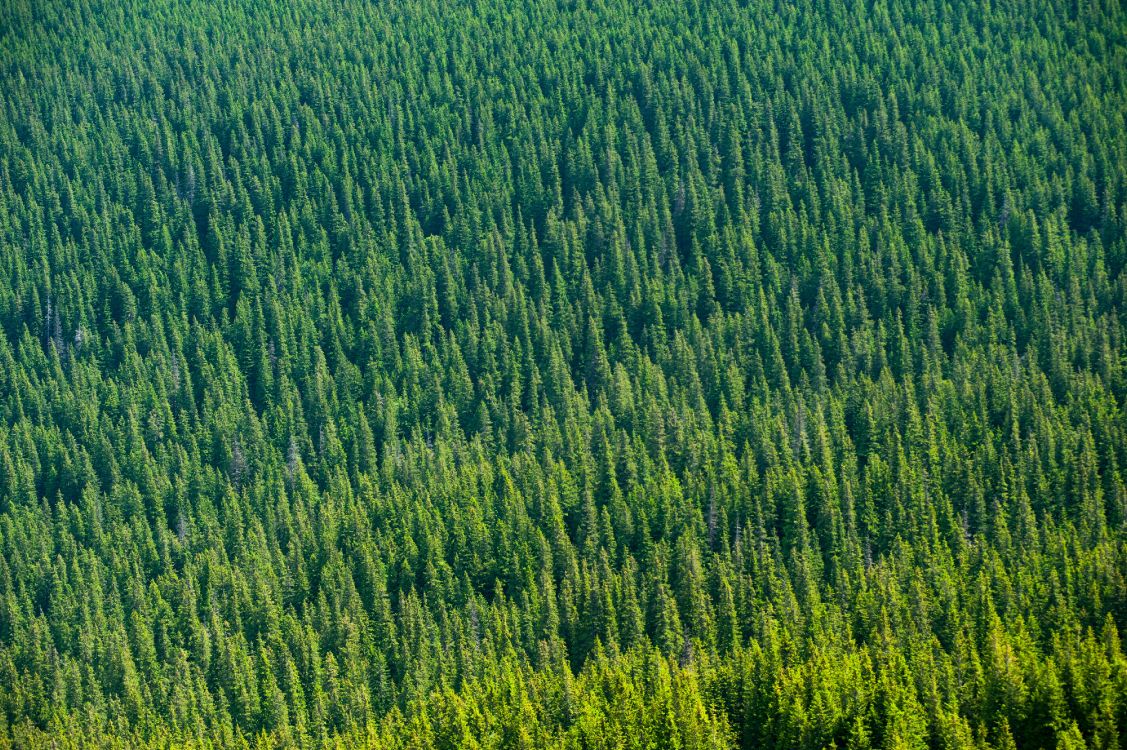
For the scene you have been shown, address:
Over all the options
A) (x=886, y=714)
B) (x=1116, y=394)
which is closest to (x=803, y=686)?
(x=886, y=714)

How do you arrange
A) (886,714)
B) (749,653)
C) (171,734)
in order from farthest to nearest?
(171,734) → (749,653) → (886,714)

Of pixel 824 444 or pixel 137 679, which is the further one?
pixel 824 444

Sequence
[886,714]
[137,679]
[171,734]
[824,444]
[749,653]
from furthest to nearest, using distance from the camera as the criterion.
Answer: [824,444], [137,679], [171,734], [749,653], [886,714]

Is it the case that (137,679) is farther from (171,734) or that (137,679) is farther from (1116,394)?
(1116,394)

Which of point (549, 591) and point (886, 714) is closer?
point (886, 714)

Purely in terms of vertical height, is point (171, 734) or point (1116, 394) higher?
point (1116, 394)

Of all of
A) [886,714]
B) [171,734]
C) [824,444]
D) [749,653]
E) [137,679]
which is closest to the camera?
[886,714]

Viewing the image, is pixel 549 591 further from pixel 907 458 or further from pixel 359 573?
pixel 907 458

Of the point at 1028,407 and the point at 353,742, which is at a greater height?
the point at 1028,407

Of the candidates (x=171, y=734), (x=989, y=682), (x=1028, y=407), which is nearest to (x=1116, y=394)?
(x=1028, y=407)
